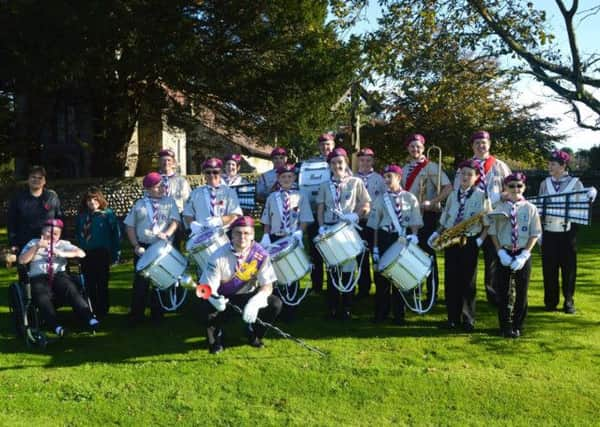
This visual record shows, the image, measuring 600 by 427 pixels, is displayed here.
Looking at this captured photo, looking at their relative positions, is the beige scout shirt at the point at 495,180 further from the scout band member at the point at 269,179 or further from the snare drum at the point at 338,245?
the scout band member at the point at 269,179

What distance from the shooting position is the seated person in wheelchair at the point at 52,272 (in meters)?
6.48

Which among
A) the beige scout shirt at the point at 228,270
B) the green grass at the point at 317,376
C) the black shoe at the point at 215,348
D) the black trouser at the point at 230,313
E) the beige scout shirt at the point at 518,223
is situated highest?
the beige scout shirt at the point at 518,223

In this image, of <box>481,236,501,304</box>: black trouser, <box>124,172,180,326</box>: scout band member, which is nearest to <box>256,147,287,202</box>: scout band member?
<box>124,172,180,326</box>: scout band member

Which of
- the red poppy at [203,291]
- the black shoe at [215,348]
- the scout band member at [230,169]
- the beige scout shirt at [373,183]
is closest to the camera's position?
the red poppy at [203,291]

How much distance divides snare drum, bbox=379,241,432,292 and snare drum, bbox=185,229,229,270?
1742mm

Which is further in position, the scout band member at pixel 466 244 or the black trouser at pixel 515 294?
the scout band member at pixel 466 244

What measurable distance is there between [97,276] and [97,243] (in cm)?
44

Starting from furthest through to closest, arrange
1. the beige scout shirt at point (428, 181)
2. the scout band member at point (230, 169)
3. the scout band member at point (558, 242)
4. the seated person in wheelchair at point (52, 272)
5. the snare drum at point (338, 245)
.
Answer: the scout band member at point (230, 169) < the beige scout shirt at point (428, 181) < the scout band member at point (558, 242) < the seated person in wheelchair at point (52, 272) < the snare drum at point (338, 245)

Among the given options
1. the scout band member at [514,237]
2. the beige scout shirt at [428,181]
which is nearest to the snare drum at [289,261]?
the beige scout shirt at [428,181]

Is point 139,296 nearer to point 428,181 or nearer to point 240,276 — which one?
point 240,276

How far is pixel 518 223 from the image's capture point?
6125 mm

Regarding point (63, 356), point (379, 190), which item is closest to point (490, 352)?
point (379, 190)

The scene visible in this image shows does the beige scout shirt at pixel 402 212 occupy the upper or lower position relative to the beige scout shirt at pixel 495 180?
lower

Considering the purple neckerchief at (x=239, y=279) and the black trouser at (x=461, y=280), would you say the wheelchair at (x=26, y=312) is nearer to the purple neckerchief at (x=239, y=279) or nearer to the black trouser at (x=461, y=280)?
the purple neckerchief at (x=239, y=279)
